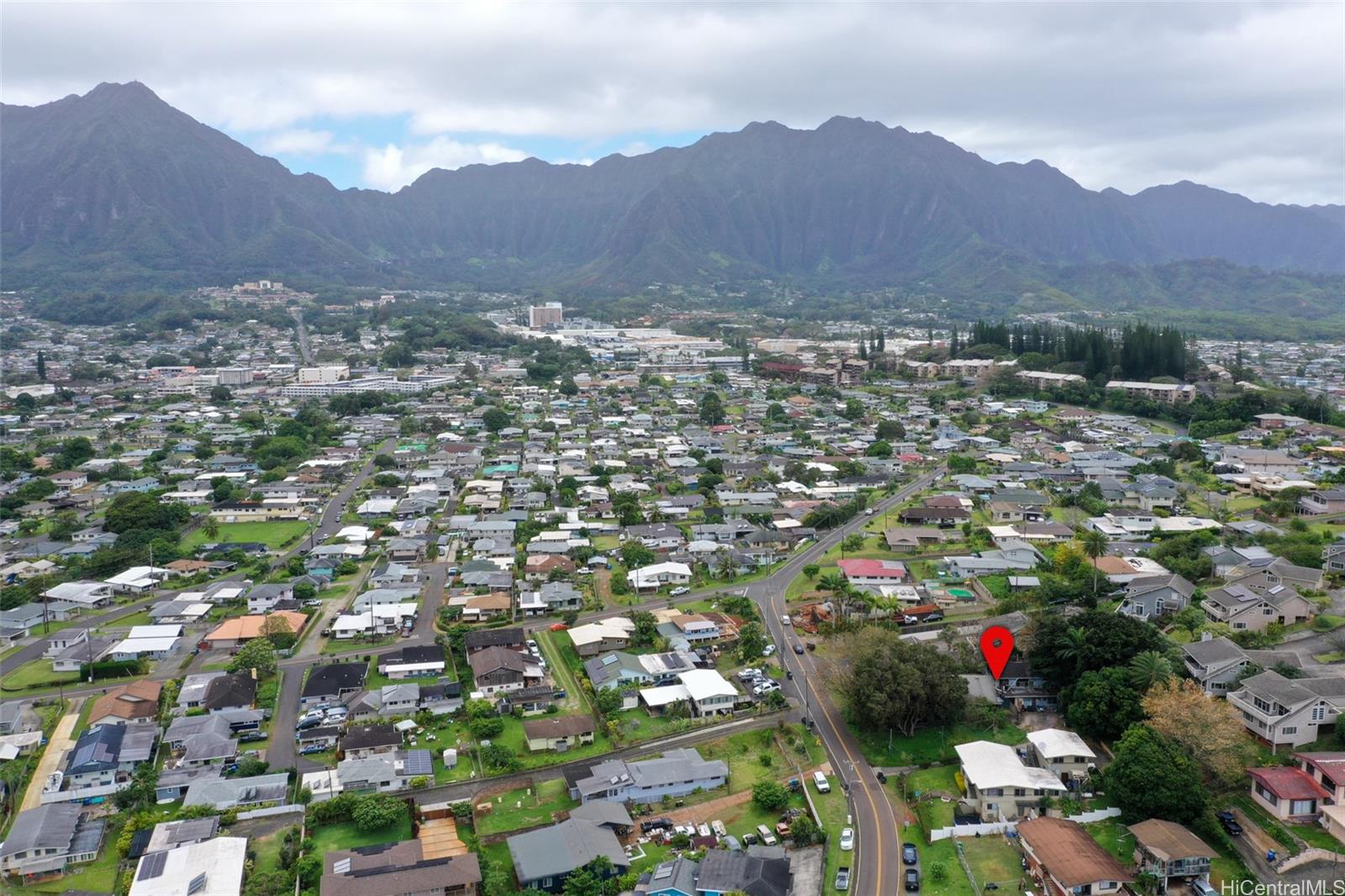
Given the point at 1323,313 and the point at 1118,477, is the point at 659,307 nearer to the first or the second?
the point at 1323,313

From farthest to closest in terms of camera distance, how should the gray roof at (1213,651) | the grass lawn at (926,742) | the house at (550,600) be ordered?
the house at (550,600)
the gray roof at (1213,651)
the grass lawn at (926,742)

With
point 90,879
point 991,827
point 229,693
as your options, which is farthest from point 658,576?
point 90,879

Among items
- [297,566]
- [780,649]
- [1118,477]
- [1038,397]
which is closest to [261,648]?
[297,566]

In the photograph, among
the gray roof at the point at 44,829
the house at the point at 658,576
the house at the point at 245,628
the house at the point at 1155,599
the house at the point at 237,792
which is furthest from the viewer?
the house at the point at 658,576

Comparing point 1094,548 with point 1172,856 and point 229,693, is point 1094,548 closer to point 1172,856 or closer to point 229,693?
point 1172,856

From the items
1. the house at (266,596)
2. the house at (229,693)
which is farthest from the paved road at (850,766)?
the house at (266,596)

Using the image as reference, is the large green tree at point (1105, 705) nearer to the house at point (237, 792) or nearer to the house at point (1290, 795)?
the house at point (1290, 795)

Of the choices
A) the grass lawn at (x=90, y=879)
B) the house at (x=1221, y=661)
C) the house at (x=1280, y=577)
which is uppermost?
the house at (x=1280, y=577)

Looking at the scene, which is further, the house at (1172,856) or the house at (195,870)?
the house at (195,870)
